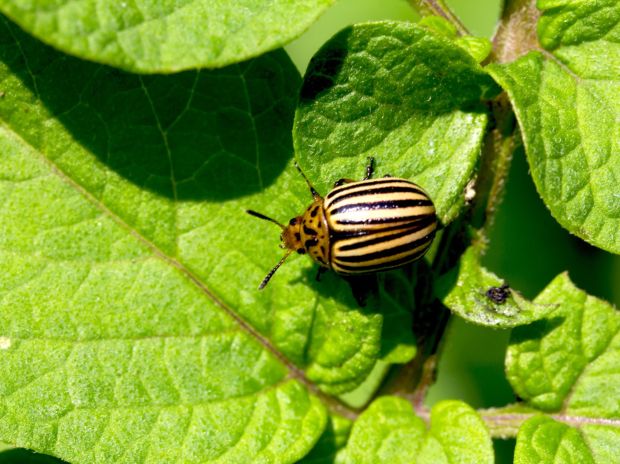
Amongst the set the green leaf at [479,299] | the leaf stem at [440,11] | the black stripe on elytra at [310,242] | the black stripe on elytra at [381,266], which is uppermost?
the leaf stem at [440,11]

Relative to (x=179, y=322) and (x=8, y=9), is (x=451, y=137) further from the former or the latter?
(x=8, y=9)

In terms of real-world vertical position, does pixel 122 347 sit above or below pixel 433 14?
below

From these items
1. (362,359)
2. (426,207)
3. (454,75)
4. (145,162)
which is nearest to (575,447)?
(362,359)

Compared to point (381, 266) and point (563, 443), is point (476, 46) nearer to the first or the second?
point (381, 266)

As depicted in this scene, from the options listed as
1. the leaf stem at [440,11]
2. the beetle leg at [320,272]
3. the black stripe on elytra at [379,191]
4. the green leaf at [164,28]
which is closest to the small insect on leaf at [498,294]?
the black stripe on elytra at [379,191]

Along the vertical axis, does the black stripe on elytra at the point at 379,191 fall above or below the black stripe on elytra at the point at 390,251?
above

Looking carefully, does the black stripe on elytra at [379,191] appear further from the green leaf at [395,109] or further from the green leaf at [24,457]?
the green leaf at [24,457]
